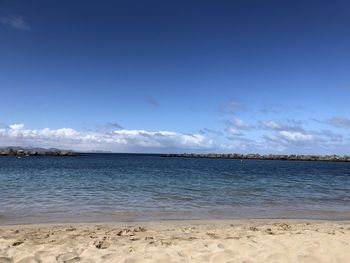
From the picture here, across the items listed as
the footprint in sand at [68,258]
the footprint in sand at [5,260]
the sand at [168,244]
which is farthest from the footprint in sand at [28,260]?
the footprint in sand at [68,258]

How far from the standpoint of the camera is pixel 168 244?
8.49 meters

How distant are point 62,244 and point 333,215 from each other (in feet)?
38.4

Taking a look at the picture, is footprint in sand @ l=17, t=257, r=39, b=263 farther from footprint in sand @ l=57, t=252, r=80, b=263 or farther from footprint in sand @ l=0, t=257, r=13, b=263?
footprint in sand @ l=57, t=252, r=80, b=263

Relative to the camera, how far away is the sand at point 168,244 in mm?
7340

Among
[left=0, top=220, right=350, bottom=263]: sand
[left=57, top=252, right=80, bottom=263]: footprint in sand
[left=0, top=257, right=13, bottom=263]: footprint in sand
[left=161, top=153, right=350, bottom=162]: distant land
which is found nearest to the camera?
[left=0, top=257, right=13, bottom=263]: footprint in sand

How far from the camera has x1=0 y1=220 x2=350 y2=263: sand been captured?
7.34m

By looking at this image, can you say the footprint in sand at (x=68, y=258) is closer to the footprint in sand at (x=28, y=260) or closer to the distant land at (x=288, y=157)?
the footprint in sand at (x=28, y=260)

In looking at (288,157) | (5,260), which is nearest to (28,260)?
(5,260)

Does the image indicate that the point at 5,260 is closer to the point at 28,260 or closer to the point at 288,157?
the point at 28,260

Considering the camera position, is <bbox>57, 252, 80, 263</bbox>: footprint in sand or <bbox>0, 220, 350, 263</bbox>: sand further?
<bbox>0, 220, 350, 263</bbox>: sand

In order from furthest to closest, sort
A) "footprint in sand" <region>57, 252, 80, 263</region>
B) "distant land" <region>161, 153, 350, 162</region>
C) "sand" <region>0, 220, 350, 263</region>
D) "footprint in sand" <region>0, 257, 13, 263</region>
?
"distant land" <region>161, 153, 350, 162</region>, "sand" <region>0, 220, 350, 263</region>, "footprint in sand" <region>57, 252, 80, 263</region>, "footprint in sand" <region>0, 257, 13, 263</region>

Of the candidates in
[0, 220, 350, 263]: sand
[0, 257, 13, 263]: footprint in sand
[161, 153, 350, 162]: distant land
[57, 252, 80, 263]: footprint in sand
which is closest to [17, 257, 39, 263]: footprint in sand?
[0, 220, 350, 263]: sand

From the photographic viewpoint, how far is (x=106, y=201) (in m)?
17.8

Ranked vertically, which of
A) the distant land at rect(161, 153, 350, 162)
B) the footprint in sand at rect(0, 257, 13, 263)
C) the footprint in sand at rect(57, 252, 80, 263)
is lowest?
the footprint in sand at rect(0, 257, 13, 263)
